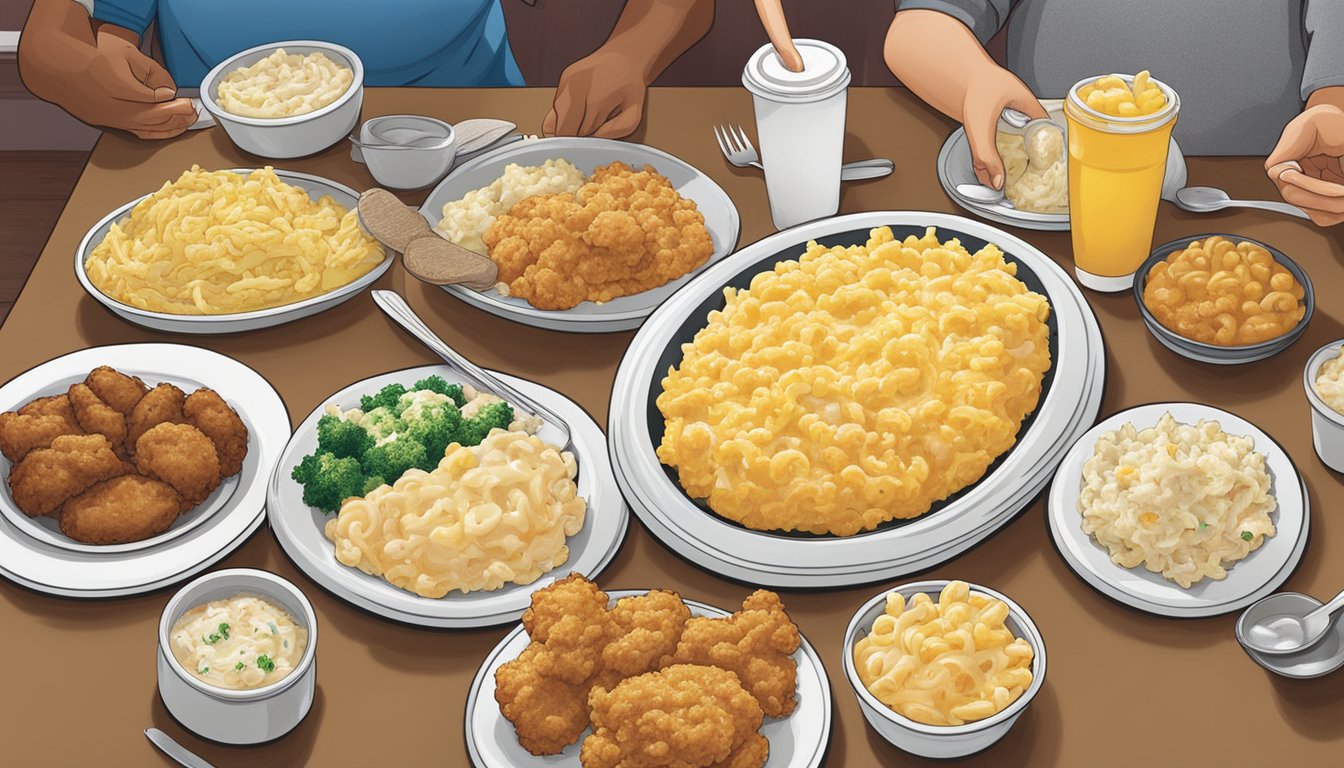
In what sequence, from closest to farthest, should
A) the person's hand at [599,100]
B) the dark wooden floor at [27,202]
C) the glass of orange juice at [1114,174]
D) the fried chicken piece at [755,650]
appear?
the fried chicken piece at [755,650]
the glass of orange juice at [1114,174]
the person's hand at [599,100]
the dark wooden floor at [27,202]

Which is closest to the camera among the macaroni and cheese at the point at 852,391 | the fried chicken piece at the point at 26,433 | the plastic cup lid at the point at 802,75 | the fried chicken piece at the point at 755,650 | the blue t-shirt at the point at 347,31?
the fried chicken piece at the point at 755,650

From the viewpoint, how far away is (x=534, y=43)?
4.07 metres

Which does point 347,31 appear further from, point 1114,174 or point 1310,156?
point 1310,156

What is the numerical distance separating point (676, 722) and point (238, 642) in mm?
609

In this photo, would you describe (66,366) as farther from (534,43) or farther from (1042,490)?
(534,43)

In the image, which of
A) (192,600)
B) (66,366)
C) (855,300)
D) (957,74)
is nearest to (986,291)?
(855,300)

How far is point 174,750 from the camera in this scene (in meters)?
1.61

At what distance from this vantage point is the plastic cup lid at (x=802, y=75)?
2.15 metres

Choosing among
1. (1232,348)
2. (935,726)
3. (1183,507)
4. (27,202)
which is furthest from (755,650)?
(27,202)

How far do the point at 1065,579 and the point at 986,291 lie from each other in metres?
0.49

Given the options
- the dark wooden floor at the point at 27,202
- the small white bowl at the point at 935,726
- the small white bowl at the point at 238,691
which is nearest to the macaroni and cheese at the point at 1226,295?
the small white bowl at the point at 935,726

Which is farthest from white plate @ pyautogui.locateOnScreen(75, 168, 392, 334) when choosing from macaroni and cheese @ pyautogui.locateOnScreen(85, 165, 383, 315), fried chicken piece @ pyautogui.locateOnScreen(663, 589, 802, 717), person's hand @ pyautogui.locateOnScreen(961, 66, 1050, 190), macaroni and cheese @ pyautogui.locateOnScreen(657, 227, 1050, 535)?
person's hand @ pyautogui.locateOnScreen(961, 66, 1050, 190)

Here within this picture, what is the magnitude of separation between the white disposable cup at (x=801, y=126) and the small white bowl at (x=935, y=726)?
0.96 metres

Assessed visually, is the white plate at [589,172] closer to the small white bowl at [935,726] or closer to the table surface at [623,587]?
the table surface at [623,587]
